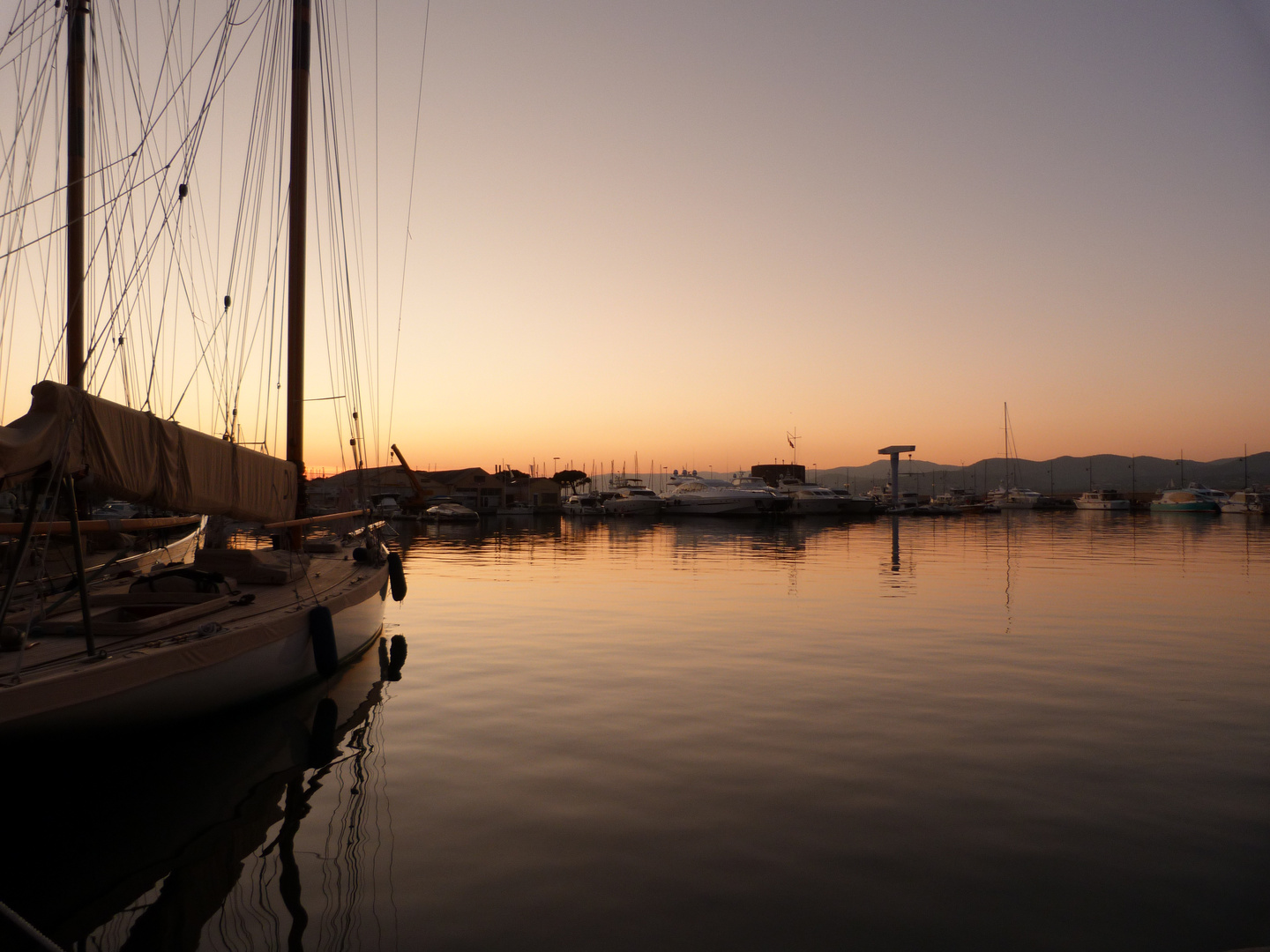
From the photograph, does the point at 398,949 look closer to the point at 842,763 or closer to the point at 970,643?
the point at 842,763

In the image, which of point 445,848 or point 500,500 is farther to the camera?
point 500,500

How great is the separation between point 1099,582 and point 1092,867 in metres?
21.7

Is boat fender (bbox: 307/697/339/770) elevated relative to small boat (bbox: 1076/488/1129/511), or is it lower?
lower

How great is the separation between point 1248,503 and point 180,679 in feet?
345

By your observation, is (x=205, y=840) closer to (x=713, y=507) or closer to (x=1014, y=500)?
(x=713, y=507)

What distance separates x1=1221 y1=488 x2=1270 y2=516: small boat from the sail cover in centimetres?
10029

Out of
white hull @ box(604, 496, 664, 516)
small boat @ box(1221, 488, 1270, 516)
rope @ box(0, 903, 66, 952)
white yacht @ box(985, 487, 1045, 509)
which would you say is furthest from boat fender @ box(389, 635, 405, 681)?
white yacht @ box(985, 487, 1045, 509)

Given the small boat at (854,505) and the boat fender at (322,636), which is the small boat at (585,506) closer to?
the small boat at (854,505)

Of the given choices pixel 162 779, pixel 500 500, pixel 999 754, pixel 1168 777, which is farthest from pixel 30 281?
pixel 500 500

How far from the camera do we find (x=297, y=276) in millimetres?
16828

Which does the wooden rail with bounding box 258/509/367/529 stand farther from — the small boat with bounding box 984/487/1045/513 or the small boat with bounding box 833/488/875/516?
the small boat with bounding box 984/487/1045/513

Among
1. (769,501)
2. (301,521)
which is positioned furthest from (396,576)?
(769,501)

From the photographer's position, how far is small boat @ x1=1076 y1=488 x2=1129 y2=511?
345 feet

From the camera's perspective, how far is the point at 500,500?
115250 millimetres
